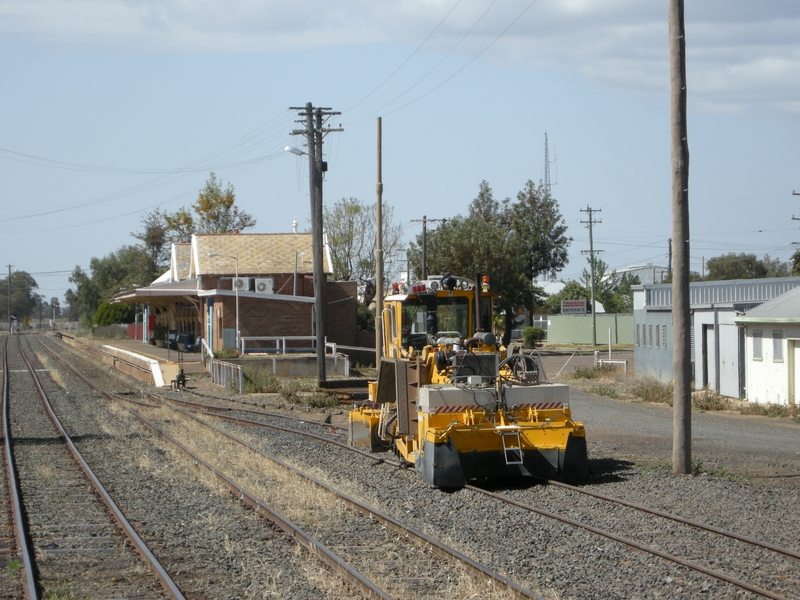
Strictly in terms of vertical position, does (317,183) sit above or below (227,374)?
above

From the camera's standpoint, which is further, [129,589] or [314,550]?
[314,550]

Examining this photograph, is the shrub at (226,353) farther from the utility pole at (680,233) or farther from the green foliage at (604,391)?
the utility pole at (680,233)

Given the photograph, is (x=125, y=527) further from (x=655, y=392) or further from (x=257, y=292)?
(x=257, y=292)

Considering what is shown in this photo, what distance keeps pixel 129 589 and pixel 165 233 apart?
269 ft

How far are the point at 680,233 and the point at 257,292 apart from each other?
96.3 feet

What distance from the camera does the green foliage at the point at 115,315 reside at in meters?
83.7

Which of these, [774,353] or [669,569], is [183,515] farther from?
[774,353]

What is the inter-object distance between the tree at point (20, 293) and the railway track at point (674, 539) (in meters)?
176

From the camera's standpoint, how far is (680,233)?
12406 millimetres

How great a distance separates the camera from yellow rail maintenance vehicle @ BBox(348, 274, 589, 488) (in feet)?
37.1

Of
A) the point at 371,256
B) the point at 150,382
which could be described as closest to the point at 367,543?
the point at 150,382

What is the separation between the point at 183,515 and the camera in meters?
10.5

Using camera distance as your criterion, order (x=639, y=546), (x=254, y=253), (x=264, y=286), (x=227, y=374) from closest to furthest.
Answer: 1. (x=639, y=546)
2. (x=227, y=374)
3. (x=264, y=286)
4. (x=254, y=253)

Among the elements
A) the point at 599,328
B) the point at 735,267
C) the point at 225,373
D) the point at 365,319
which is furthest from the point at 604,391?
the point at 735,267
